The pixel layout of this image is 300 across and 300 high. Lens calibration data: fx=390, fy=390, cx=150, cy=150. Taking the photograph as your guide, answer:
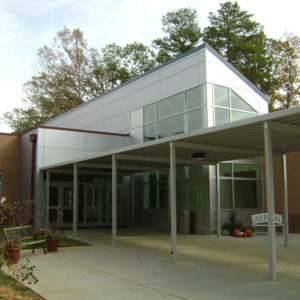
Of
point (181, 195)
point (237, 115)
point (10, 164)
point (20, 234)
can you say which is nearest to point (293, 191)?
point (237, 115)

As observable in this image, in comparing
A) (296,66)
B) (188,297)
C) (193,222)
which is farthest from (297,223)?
(296,66)

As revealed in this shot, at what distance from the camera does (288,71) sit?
33312 millimetres

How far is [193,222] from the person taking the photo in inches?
651

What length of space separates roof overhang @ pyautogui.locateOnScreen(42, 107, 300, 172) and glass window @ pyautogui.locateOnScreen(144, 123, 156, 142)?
4.23 metres

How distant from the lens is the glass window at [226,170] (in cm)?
1667

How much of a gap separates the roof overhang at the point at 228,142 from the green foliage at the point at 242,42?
20880 mm

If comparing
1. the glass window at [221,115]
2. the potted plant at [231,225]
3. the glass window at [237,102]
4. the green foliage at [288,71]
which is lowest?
the potted plant at [231,225]

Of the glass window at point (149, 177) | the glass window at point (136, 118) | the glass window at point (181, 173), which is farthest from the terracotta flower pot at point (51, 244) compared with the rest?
the glass window at point (136, 118)

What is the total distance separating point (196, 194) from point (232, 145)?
608cm

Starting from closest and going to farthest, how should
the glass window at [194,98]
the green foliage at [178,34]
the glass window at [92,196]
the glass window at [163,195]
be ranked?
the glass window at [194,98]
the glass window at [163,195]
the glass window at [92,196]
the green foliage at [178,34]

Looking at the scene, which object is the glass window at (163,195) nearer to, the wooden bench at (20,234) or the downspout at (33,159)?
the downspout at (33,159)

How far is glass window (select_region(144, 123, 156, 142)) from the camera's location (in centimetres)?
1911

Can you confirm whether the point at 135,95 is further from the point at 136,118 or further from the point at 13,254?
the point at 13,254

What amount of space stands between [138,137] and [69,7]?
914 centimetres
